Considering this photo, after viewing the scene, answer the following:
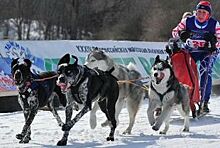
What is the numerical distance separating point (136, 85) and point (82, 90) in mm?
1759

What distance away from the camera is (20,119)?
33.0 ft

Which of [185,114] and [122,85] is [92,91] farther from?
[185,114]

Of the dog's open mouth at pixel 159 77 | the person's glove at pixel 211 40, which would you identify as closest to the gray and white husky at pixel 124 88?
the dog's open mouth at pixel 159 77

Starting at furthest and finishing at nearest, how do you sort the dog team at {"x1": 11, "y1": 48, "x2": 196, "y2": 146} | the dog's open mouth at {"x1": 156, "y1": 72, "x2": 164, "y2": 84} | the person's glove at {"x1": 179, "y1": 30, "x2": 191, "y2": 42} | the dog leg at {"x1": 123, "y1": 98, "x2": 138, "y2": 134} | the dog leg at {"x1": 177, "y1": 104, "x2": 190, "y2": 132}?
the person's glove at {"x1": 179, "y1": 30, "x2": 191, "y2": 42}
the dog leg at {"x1": 123, "y1": 98, "x2": 138, "y2": 134}
the dog leg at {"x1": 177, "y1": 104, "x2": 190, "y2": 132}
the dog's open mouth at {"x1": 156, "y1": 72, "x2": 164, "y2": 84}
the dog team at {"x1": 11, "y1": 48, "x2": 196, "y2": 146}

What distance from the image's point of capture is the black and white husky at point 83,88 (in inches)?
274

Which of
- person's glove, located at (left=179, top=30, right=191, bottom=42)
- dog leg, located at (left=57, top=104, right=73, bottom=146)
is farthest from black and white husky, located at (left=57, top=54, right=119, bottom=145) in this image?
person's glove, located at (left=179, top=30, right=191, bottom=42)

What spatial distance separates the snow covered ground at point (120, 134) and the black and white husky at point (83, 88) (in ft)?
1.10

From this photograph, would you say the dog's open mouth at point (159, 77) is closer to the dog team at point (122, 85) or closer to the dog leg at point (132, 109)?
the dog team at point (122, 85)

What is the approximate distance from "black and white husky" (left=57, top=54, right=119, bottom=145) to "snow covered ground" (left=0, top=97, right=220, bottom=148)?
334mm

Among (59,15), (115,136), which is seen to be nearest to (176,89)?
(115,136)

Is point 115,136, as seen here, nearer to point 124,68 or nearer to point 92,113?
→ point 92,113

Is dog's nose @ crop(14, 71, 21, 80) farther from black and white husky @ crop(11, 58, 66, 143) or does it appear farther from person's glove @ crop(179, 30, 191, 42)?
person's glove @ crop(179, 30, 191, 42)

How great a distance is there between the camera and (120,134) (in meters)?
8.21

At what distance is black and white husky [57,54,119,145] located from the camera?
274 inches
